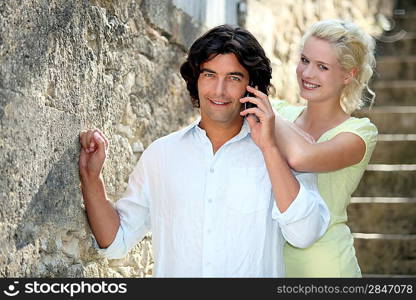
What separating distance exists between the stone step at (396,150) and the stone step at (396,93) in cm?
70

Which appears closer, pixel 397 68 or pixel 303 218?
pixel 303 218

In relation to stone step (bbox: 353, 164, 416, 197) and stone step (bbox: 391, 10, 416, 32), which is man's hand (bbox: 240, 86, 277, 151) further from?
stone step (bbox: 391, 10, 416, 32)

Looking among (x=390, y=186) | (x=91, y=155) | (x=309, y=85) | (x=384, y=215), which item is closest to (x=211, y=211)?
(x=91, y=155)

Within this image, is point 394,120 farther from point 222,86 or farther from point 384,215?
point 222,86

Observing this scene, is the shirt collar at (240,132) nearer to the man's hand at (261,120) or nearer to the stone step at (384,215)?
the man's hand at (261,120)

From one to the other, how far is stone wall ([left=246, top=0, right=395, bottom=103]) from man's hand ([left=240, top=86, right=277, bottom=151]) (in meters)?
2.51

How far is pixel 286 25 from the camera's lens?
6055 millimetres

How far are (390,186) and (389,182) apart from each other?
29mm

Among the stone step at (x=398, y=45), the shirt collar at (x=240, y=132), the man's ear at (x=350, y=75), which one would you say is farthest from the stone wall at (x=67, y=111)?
the stone step at (x=398, y=45)

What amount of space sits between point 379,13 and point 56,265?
5.73 meters

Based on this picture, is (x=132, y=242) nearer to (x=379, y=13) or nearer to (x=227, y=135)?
(x=227, y=135)

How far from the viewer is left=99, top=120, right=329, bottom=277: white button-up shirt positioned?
2668 mm

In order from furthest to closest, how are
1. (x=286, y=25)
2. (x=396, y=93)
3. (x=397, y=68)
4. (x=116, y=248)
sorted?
(x=397, y=68)
(x=396, y=93)
(x=286, y=25)
(x=116, y=248)

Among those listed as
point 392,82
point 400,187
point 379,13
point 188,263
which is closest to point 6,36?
point 188,263
